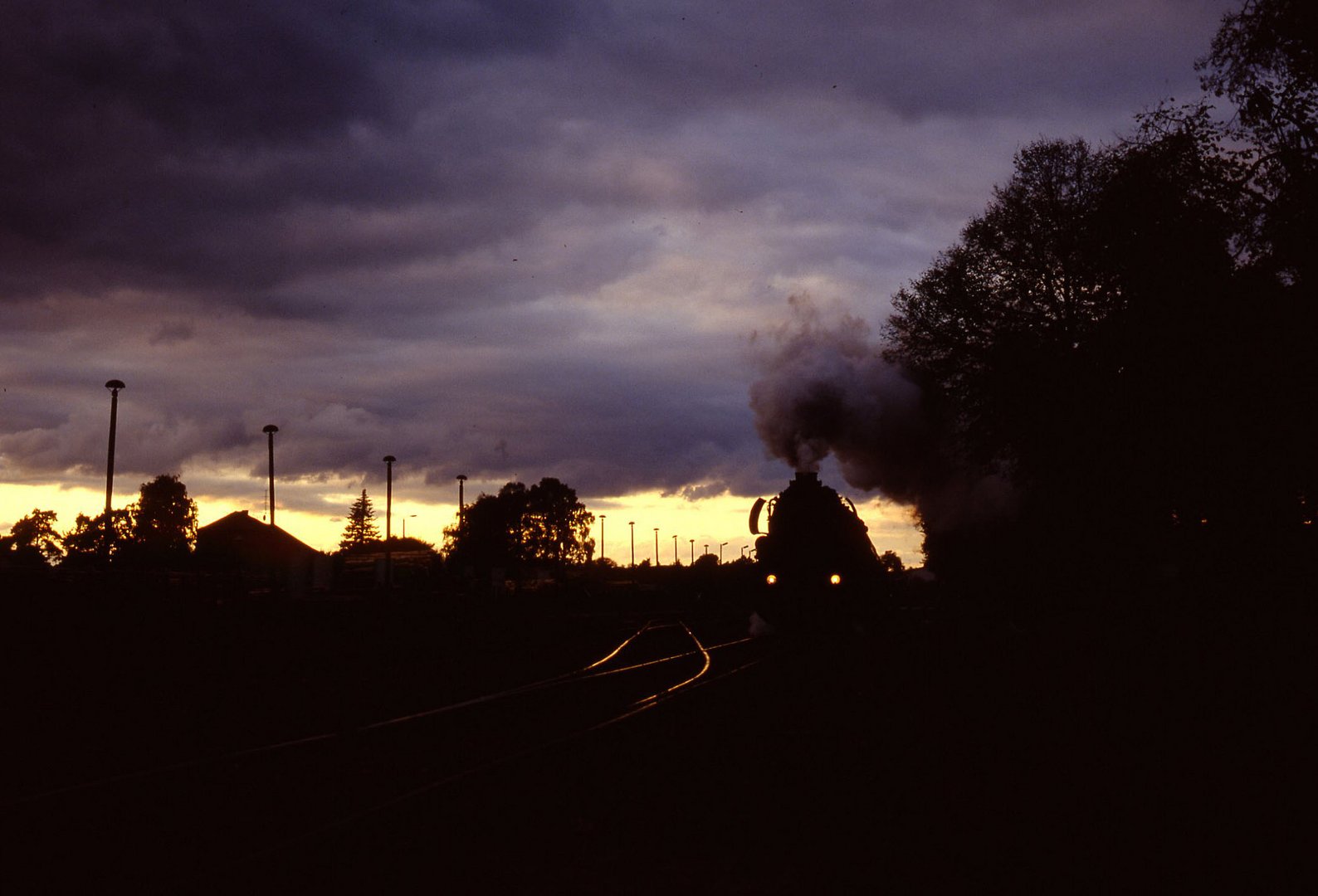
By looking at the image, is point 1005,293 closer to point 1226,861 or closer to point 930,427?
point 930,427

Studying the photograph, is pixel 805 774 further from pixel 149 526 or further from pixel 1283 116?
pixel 149 526

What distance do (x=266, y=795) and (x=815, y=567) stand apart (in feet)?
50.4

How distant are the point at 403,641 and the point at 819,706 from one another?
61.3 ft

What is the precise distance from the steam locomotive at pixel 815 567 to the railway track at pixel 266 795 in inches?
321

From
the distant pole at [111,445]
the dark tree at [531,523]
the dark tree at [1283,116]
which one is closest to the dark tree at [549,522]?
the dark tree at [531,523]

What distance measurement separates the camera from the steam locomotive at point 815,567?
22.2 m

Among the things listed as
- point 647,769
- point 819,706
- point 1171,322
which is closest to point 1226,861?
point 647,769

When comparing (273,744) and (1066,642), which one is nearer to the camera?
(273,744)

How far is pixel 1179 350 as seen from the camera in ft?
60.3

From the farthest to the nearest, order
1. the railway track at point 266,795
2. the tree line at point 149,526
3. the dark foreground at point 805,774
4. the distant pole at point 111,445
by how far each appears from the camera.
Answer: the tree line at point 149,526
the distant pole at point 111,445
the railway track at point 266,795
the dark foreground at point 805,774

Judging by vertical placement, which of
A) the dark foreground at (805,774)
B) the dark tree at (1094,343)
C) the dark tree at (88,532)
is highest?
the dark tree at (88,532)

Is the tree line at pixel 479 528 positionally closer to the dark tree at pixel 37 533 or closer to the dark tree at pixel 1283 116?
the dark tree at pixel 37 533

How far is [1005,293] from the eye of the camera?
2934cm

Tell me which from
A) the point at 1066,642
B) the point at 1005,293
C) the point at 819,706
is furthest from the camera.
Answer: the point at 1005,293
